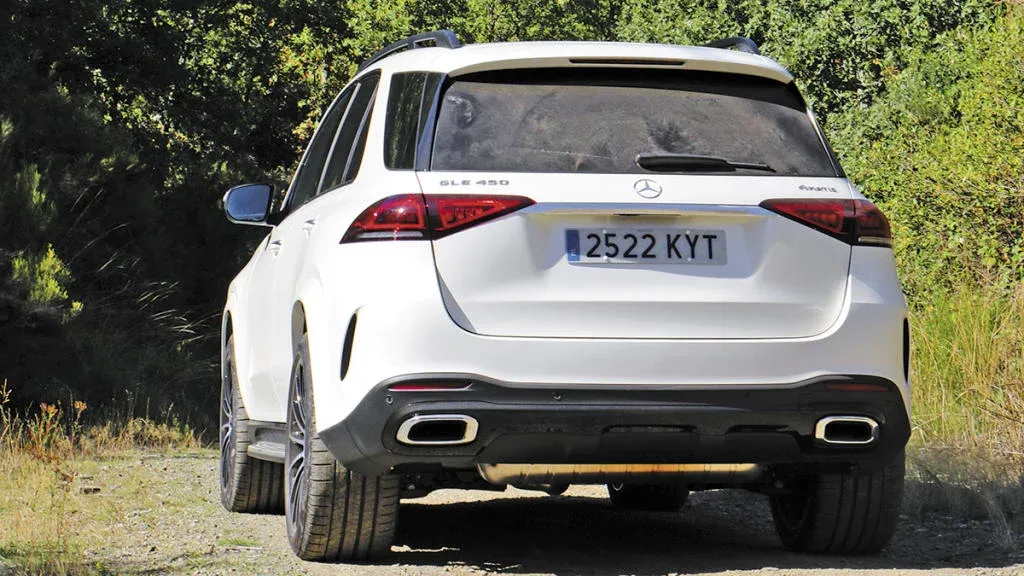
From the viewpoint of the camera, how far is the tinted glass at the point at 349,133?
20.3 ft

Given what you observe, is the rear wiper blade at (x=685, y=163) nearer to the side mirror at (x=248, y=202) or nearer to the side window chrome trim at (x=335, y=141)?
the side window chrome trim at (x=335, y=141)

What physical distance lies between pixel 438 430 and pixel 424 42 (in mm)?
1756

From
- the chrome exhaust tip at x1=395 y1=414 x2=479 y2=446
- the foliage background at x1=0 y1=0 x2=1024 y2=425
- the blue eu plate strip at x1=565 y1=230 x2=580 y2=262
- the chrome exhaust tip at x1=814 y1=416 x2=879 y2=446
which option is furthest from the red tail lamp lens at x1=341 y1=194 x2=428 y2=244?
the foliage background at x1=0 y1=0 x2=1024 y2=425

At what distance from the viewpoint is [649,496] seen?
328 inches

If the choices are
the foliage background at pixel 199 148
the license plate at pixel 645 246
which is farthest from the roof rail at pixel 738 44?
the foliage background at pixel 199 148

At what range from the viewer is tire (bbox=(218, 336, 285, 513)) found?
7.73 meters

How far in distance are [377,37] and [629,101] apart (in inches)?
1281

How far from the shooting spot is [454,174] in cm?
538

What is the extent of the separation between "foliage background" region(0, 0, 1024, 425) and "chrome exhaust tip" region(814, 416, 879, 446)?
6589 millimetres

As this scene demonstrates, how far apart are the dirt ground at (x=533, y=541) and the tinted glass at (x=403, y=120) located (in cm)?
143

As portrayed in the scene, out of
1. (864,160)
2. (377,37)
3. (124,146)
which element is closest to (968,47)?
(864,160)

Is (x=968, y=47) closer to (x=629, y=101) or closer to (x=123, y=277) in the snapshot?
(x=123, y=277)

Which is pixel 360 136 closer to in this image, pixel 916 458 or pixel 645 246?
pixel 645 246

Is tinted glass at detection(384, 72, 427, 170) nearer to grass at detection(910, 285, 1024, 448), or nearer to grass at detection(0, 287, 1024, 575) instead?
grass at detection(0, 287, 1024, 575)
